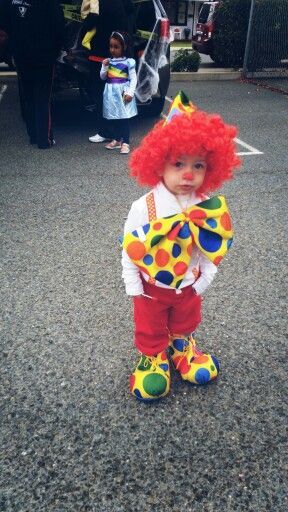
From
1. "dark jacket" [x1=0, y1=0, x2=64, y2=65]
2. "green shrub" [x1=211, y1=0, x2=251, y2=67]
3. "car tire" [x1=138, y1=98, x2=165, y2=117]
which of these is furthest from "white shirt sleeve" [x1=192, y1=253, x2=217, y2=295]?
"green shrub" [x1=211, y1=0, x2=251, y2=67]

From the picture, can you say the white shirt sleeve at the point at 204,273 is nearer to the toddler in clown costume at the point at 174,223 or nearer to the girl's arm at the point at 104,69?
the toddler in clown costume at the point at 174,223

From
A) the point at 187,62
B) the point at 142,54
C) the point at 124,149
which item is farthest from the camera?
the point at 187,62

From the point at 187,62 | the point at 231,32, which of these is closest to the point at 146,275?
the point at 187,62

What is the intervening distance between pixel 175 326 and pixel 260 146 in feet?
14.0

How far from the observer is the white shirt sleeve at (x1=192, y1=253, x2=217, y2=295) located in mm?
1794

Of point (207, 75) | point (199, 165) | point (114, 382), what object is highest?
point (199, 165)

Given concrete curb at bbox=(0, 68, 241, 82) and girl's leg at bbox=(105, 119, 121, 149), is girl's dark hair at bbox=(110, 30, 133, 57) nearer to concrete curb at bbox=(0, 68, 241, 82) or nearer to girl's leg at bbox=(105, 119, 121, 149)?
girl's leg at bbox=(105, 119, 121, 149)

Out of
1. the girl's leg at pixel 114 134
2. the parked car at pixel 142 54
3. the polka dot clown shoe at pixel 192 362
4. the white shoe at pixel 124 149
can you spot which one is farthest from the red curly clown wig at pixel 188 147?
the parked car at pixel 142 54

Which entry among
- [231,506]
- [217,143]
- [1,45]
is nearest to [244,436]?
[231,506]

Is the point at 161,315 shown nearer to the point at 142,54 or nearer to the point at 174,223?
the point at 174,223

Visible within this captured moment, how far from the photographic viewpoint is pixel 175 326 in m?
1.99

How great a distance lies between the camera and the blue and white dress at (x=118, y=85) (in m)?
4.66

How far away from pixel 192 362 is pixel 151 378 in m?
0.24

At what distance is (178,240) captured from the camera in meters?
1.67
